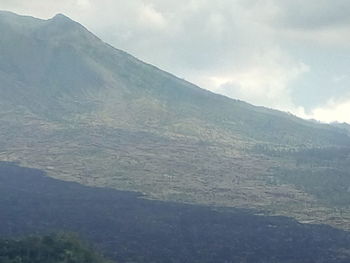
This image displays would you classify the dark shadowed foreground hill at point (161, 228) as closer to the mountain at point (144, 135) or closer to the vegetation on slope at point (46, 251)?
the mountain at point (144, 135)

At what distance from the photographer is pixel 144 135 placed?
126438 mm

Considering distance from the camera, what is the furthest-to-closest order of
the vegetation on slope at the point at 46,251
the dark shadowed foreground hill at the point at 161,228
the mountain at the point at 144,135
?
the mountain at the point at 144,135 → the dark shadowed foreground hill at the point at 161,228 → the vegetation on slope at the point at 46,251

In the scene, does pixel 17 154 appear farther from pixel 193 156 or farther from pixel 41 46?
pixel 41 46

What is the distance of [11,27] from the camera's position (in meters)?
180

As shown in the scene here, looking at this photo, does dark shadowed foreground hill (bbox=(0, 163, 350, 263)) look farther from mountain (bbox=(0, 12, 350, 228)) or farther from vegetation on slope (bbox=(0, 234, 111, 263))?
vegetation on slope (bbox=(0, 234, 111, 263))

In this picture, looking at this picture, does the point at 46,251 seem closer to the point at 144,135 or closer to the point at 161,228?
the point at 161,228

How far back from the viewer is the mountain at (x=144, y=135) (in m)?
82.8

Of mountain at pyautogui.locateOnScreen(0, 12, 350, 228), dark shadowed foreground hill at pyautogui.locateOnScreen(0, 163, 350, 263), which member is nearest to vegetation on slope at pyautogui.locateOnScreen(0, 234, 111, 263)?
dark shadowed foreground hill at pyautogui.locateOnScreen(0, 163, 350, 263)

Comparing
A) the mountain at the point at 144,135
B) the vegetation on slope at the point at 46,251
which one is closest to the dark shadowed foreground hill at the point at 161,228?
the mountain at the point at 144,135

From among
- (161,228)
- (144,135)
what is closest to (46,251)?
(161,228)

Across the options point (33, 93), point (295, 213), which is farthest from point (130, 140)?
point (295, 213)

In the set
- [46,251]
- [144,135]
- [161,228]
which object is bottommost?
[46,251]

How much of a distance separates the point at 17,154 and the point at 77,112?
43.9 metres

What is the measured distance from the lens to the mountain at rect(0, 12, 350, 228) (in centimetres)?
8281
